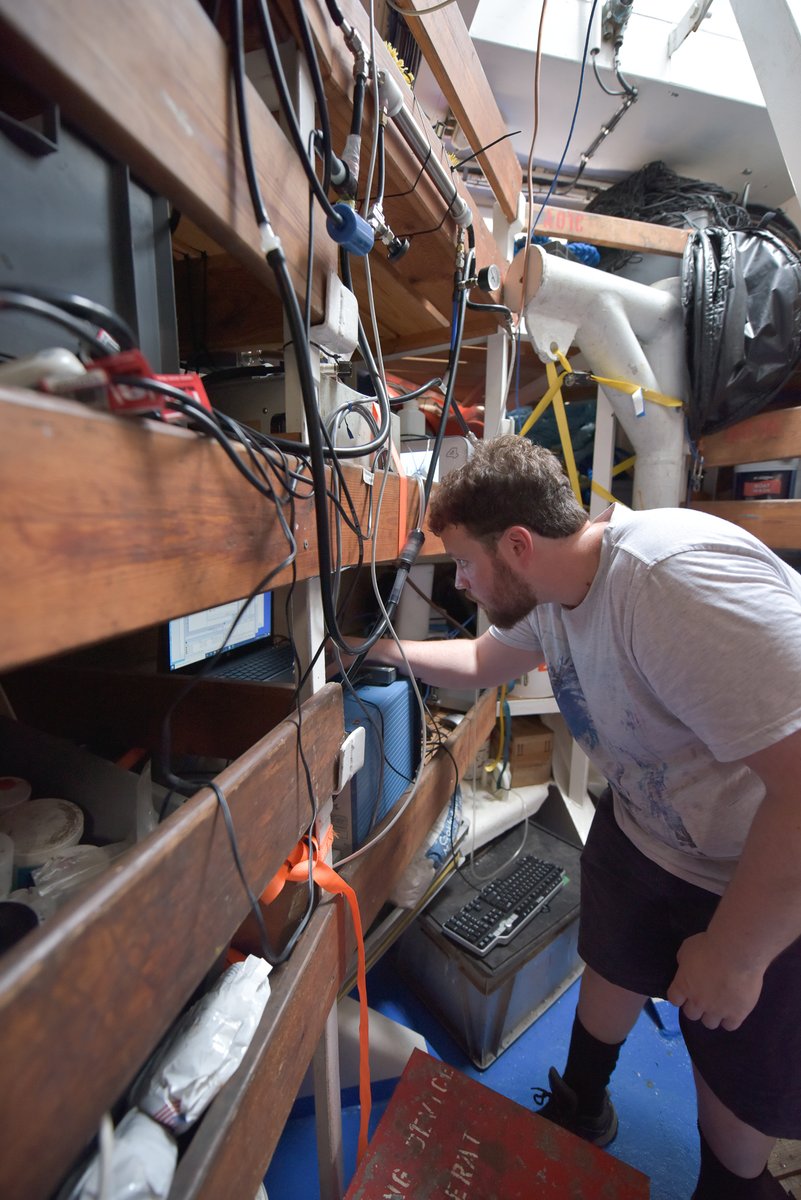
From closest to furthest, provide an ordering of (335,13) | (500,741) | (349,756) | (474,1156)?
1. (335,13)
2. (349,756)
3. (474,1156)
4. (500,741)

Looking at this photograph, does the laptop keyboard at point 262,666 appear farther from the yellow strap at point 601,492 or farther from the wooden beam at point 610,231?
the wooden beam at point 610,231

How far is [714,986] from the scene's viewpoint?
63 centimetres

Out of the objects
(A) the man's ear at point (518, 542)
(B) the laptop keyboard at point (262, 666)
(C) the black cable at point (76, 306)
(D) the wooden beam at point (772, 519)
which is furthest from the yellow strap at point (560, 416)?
(C) the black cable at point (76, 306)

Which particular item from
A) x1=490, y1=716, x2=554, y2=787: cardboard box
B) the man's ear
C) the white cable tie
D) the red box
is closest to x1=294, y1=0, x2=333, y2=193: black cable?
the white cable tie

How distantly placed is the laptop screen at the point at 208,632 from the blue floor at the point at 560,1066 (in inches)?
38.1

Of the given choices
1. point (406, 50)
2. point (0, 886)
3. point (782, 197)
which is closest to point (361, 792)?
point (0, 886)

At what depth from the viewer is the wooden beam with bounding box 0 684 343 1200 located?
8.3 inches

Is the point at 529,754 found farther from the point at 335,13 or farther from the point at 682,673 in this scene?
the point at 335,13

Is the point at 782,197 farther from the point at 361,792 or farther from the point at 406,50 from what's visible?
the point at 361,792

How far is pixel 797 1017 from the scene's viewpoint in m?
0.68

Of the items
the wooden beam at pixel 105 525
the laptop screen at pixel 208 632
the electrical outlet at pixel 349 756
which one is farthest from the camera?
the laptop screen at pixel 208 632

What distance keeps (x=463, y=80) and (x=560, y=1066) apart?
2.07 meters

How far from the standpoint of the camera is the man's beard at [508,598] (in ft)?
2.67

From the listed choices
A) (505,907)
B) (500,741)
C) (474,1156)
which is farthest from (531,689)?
(474,1156)
